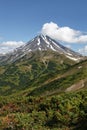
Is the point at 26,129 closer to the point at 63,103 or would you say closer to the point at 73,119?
the point at 73,119

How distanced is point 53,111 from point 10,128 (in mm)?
4841

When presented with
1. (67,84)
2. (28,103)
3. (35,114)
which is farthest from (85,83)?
(35,114)

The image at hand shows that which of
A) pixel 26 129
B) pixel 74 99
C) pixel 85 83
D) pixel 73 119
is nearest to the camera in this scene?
pixel 26 129

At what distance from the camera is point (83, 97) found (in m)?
31.8

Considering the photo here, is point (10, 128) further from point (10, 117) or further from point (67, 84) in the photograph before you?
point (67, 84)

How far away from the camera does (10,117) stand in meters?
28.0

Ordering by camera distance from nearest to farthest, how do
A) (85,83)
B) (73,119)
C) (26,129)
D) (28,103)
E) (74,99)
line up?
(26,129) → (73,119) → (74,99) → (28,103) → (85,83)

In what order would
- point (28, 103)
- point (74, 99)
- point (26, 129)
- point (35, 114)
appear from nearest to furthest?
1. point (26, 129)
2. point (35, 114)
3. point (74, 99)
4. point (28, 103)

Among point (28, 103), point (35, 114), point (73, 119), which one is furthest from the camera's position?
point (28, 103)

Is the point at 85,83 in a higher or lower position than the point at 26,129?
higher

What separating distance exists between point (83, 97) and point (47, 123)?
740 centimetres

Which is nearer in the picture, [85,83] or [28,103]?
[28,103]

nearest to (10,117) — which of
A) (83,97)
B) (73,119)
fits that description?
(73,119)

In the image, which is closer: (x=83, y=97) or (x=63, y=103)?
(x=63, y=103)
